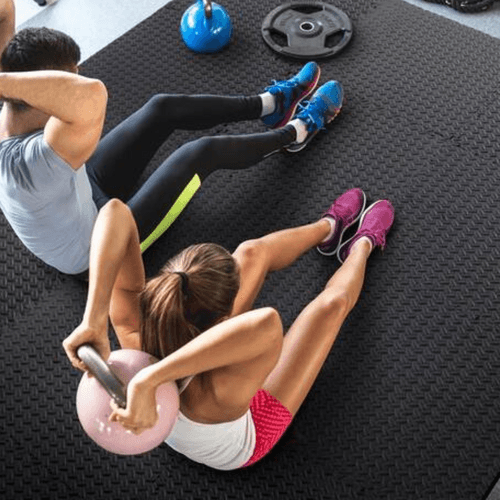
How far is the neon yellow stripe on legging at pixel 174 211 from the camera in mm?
2266

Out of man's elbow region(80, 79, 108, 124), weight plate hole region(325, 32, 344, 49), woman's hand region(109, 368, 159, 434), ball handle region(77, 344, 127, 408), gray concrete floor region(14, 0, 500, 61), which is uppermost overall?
man's elbow region(80, 79, 108, 124)

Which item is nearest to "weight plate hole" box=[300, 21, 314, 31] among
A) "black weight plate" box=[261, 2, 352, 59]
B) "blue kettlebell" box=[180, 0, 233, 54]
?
"black weight plate" box=[261, 2, 352, 59]

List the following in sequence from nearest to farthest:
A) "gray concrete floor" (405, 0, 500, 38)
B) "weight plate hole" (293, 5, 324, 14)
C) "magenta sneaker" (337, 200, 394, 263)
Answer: "magenta sneaker" (337, 200, 394, 263)
"weight plate hole" (293, 5, 324, 14)
"gray concrete floor" (405, 0, 500, 38)

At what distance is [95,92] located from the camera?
1740 mm

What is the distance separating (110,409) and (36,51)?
83cm

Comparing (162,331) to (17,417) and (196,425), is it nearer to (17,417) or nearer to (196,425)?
(196,425)

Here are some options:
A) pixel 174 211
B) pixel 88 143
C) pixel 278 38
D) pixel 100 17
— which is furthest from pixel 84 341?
pixel 100 17

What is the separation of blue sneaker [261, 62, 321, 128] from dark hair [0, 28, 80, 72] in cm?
92

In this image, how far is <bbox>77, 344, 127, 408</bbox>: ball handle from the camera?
1.30 meters

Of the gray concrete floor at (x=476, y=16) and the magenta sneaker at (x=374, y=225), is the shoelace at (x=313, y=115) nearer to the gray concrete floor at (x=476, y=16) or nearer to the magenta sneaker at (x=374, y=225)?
the magenta sneaker at (x=374, y=225)

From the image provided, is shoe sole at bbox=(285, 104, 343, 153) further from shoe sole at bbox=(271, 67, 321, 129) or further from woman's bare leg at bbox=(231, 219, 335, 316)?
woman's bare leg at bbox=(231, 219, 335, 316)

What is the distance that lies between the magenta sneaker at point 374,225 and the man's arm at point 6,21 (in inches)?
40.8

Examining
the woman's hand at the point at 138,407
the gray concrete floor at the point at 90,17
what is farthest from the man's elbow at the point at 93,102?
the gray concrete floor at the point at 90,17

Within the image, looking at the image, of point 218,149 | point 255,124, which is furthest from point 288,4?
point 218,149
